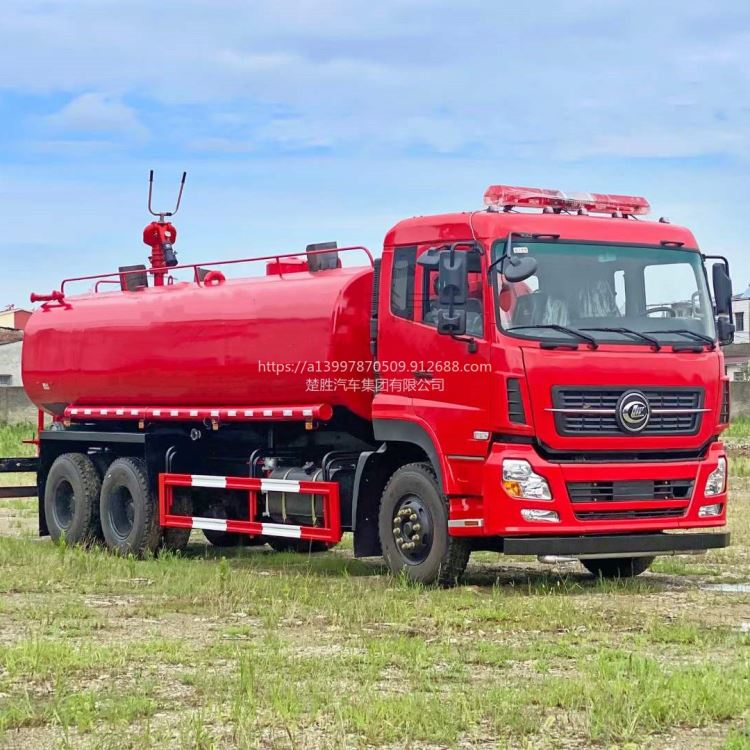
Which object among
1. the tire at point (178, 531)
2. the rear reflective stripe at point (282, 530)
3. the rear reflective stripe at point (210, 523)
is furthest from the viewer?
the tire at point (178, 531)

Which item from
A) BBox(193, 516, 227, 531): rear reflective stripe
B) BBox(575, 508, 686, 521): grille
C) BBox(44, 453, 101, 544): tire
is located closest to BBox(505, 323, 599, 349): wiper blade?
BBox(575, 508, 686, 521): grille

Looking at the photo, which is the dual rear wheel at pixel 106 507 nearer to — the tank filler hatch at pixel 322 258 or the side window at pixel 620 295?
the tank filler hatch at pixel 322 258

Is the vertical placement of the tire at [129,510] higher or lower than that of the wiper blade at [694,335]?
lower

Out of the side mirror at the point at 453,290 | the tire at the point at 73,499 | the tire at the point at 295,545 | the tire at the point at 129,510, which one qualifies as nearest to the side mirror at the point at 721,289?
the side mirror at the point at 453,290

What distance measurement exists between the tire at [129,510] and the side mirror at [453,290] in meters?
5.38

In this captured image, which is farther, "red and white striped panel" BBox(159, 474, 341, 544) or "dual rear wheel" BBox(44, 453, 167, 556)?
"dual rear wheel" BBox(44, 453, 167, 556)

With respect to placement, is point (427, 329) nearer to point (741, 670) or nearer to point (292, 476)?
point (292, 476)

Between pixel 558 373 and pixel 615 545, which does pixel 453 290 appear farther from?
pixel 615 545

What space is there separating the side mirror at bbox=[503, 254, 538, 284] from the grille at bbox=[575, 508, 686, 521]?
1.95m

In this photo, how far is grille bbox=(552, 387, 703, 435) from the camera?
12180 millimetres

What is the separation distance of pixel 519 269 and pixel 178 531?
6.24 m

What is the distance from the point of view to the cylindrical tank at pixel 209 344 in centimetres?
1387

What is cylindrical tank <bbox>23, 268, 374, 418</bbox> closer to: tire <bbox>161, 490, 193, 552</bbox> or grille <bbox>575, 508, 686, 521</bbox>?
tire <bbox>161, 490, 193, 552</bbox>

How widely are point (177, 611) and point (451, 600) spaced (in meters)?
2.10
